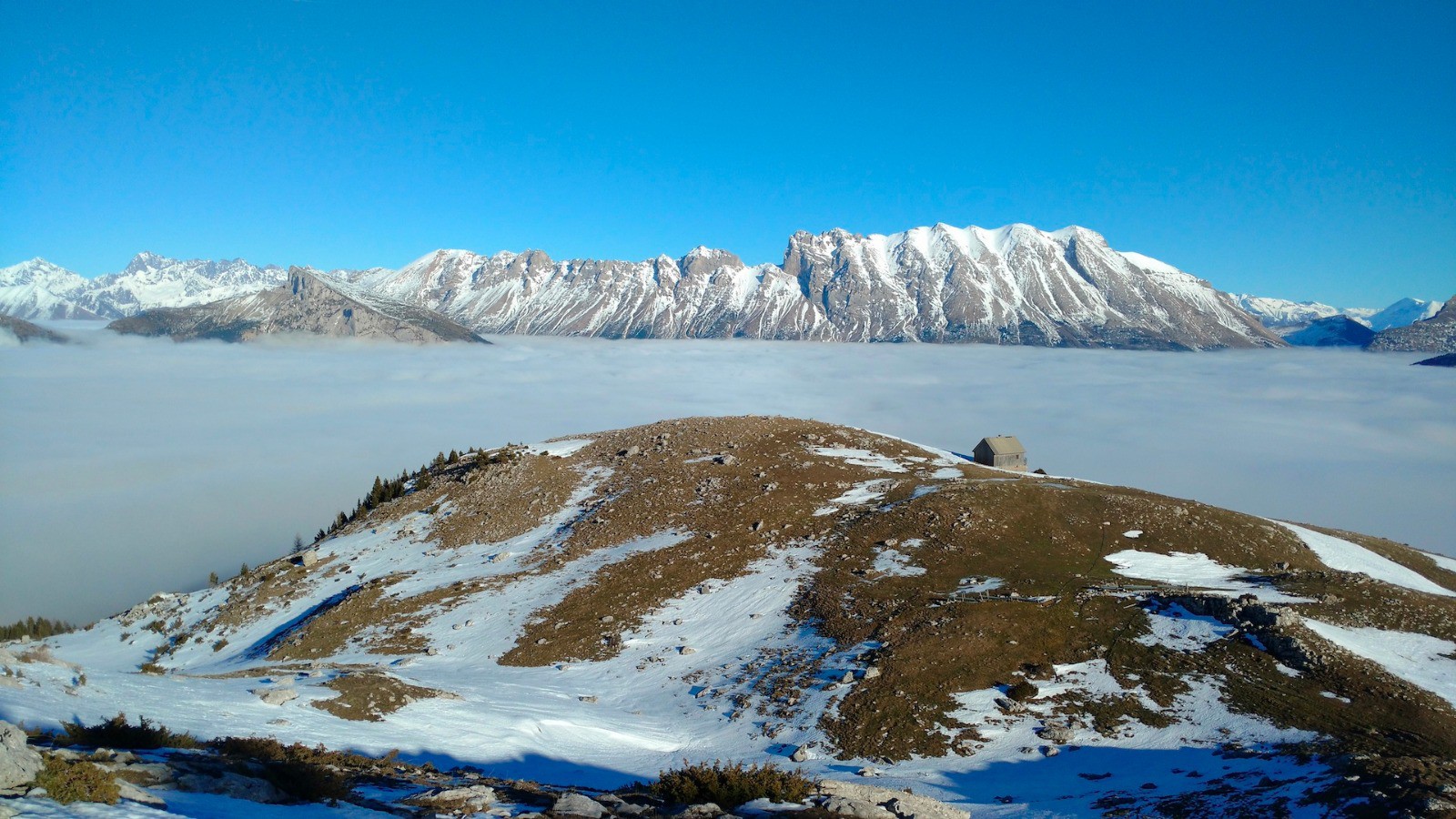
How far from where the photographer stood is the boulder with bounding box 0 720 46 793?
1145 cm

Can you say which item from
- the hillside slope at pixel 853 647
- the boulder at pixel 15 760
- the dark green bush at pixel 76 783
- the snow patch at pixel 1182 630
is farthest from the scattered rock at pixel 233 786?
the snow patch at pixel 1182 630

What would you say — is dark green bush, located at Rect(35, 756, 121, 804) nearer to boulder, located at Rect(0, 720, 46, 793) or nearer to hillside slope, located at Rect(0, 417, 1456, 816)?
boulder, located at Rect(0, 720, 46, 793)

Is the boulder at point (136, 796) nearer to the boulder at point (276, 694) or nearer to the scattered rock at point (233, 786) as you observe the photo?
the scattered rock at point (233, 786)

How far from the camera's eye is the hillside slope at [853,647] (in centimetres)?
2116

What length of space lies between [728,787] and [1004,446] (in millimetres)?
72341

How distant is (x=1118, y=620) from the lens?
30.1 metres

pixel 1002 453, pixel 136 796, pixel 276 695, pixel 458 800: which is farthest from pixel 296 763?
pixel 1002 453

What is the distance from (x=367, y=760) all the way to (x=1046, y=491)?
44.6 m

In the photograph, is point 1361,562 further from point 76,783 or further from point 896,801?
point 76,783

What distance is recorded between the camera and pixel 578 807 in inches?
582

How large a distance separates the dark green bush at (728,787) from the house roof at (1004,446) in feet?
228

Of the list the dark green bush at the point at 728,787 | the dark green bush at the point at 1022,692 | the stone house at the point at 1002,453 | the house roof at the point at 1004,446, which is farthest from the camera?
the house roof at the point at 1004,446

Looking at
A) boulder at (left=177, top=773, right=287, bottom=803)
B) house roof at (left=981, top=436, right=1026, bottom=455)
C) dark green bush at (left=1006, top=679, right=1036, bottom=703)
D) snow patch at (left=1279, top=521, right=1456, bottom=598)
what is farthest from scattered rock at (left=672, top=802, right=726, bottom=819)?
house roof at (left=981, top=436, right=1026, bottom=455)

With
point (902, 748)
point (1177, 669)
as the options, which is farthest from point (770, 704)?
point (1177, 669)
